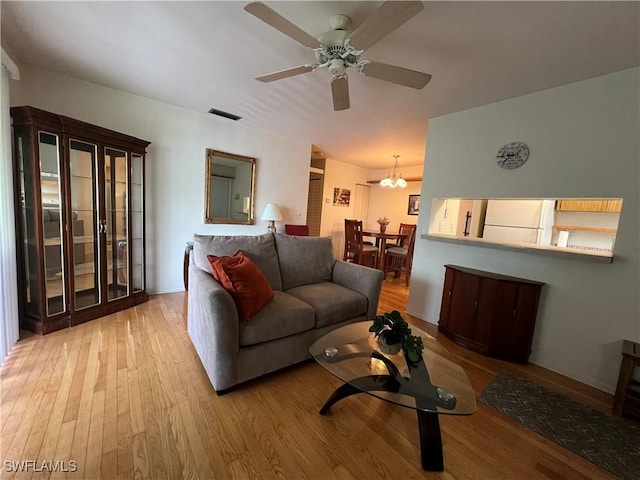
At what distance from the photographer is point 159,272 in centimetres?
330

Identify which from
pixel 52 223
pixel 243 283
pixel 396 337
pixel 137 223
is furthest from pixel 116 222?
pixel 396 337

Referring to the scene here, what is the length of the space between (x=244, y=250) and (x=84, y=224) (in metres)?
1.61

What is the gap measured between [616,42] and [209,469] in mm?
3240

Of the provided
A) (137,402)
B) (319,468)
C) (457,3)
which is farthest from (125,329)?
(457,3)

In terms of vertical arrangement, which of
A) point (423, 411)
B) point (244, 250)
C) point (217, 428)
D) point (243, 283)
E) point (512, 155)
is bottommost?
point (217, 428)

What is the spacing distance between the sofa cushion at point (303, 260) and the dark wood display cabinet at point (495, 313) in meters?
1.33

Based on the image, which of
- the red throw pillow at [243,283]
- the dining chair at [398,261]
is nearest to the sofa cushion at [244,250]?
the red throw pillow at [243,283]

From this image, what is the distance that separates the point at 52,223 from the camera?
7.23ft

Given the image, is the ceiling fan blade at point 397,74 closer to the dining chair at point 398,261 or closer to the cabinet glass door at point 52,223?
the cabinet glass door at point 52,223

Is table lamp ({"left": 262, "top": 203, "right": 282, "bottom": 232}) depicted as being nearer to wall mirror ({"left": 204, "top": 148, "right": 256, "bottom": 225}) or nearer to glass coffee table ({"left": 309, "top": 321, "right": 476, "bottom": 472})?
wall mirror ({"left": 204, "top": 148, "right": 256, "bottom": 225})

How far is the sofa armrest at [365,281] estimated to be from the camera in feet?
7.64

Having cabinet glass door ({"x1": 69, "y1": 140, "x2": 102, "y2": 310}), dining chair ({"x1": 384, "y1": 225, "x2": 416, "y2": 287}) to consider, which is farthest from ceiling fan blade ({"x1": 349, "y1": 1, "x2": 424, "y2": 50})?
dining chair ({"x1": 384, "y1": 225, "x2": 416, "y2": 287})

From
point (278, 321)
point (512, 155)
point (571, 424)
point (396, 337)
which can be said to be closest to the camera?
point (396, 337)

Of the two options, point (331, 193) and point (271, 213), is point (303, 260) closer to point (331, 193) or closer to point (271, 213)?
point (271, 213)
